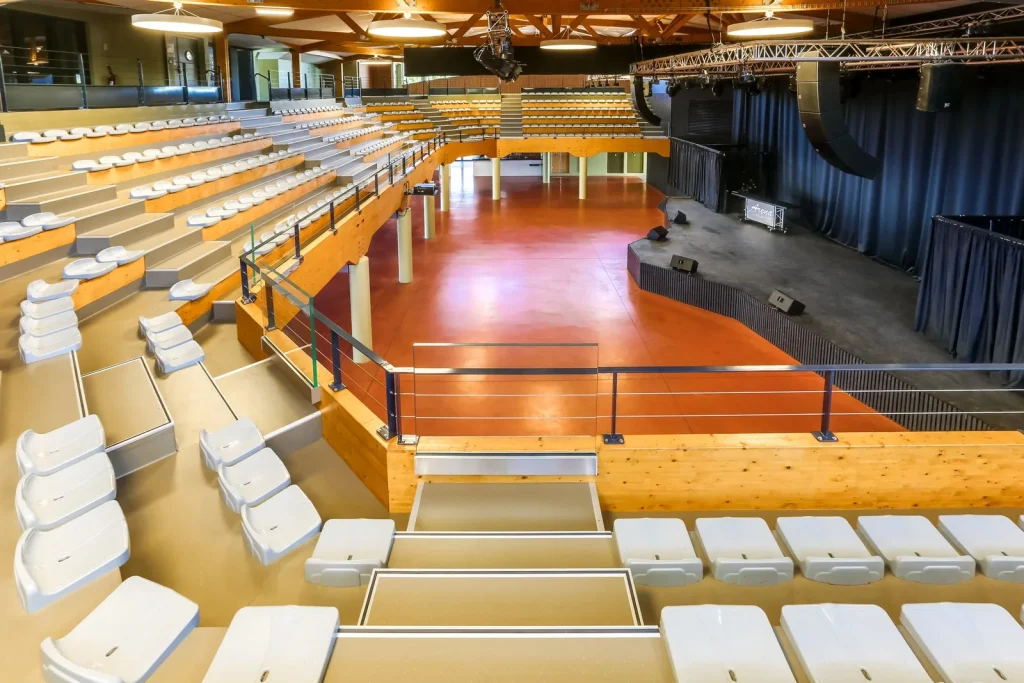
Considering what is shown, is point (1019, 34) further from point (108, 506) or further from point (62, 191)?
point (62, 191)

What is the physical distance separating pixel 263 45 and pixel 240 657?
25468 millimetres

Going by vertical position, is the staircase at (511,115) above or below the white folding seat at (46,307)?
above

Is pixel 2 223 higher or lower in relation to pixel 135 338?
higher

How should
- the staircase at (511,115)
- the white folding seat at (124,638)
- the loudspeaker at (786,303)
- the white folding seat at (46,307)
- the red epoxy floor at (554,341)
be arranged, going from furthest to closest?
the staircase at (511,115)
the loudspeaker at (786,303)
the red epoxy floor at (554,341)
the white folding seat at (46,307)
the white folding seat at (124,638)

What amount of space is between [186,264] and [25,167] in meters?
3.15

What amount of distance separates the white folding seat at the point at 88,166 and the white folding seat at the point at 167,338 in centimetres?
459

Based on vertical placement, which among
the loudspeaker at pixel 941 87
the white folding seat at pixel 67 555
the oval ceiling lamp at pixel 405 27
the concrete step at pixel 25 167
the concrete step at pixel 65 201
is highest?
the oval ceiling lamp at pixel 405 27

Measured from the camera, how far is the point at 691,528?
478 centimetres

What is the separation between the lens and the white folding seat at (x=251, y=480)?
4.12 metres

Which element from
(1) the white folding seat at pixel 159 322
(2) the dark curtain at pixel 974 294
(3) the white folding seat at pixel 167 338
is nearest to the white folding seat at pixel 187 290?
(1) the white folding seat at pixel 159 322

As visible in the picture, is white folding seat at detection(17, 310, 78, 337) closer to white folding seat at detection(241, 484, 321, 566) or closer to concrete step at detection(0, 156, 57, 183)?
white folding seat at detection(241, 484, 321, 566)

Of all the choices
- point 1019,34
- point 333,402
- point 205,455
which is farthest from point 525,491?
point 1019,34

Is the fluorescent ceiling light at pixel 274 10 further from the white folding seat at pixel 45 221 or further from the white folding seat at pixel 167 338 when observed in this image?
the white folding seat at pixel 167 338

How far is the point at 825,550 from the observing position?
4023mm
